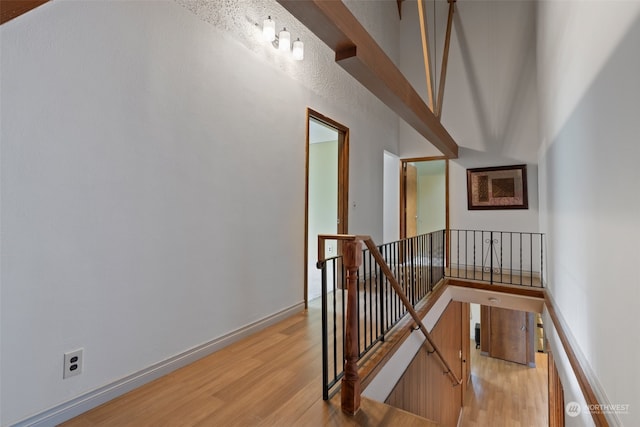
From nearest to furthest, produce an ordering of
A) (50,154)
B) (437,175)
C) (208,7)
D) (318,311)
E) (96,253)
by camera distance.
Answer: (50,154)
(96,253)
(208,7)
(318,311)
(437,175)

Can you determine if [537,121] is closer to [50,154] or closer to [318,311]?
[318,311]

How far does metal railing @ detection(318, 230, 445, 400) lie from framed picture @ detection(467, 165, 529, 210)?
99 centimetres

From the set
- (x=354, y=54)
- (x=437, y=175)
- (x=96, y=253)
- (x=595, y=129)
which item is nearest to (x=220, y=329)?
(x=96, y=253)

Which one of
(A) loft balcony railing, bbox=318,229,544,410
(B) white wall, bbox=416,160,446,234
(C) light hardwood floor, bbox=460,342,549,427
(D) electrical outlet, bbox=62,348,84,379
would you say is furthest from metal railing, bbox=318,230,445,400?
(C) light hardwood floor, bbox=460,342,549,427

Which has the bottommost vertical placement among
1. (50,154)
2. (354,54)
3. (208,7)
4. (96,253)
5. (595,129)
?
(96,253)

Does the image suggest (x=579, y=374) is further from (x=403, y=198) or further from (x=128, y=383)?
(x=403, y=198)

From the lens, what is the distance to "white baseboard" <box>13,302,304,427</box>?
59.8 inches

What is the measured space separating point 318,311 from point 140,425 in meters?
1.99

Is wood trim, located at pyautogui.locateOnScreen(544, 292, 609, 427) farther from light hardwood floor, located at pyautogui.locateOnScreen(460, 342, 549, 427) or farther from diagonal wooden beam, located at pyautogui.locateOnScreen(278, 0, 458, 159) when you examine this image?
light hardwood floor, located at pyautogui.locateOnScreen(460, 342, 549, 427)

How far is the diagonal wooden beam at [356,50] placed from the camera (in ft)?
5.06

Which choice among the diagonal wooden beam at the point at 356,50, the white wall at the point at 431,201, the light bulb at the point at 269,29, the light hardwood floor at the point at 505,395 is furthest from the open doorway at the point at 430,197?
the light bulb at the point at 269,29

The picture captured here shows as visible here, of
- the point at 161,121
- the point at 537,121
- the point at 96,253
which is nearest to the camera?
the point at 96,253

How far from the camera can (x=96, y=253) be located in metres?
1.69

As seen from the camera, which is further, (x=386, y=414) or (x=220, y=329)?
(x=220, y=329)
